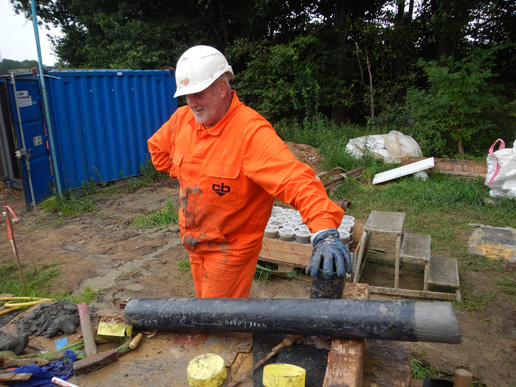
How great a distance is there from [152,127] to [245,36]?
5294mm

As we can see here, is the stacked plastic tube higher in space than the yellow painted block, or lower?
lower

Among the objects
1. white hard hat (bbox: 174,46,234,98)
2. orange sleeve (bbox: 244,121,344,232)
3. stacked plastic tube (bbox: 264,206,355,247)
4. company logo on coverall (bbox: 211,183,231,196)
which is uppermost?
white hard hat (bbox: 174,46,234,98)

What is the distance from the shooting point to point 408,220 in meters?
6.23

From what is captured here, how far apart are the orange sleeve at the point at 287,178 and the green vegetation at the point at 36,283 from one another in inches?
108

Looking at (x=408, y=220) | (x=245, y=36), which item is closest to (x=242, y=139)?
(x=408, y=220)

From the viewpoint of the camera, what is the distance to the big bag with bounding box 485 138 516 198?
6.47 m

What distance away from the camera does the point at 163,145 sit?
290cm

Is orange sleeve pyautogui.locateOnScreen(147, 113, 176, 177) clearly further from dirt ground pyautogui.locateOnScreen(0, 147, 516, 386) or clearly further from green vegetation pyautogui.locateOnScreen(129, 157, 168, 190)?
green vegetation pyautogui.locateOnScreen(129, 157, 168, 190)

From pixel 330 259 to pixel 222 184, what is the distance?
832 millimetres

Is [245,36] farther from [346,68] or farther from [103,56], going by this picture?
[103,56]

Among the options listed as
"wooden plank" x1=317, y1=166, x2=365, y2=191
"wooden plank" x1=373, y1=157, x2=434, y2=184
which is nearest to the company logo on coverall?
"wooden plank" x1=317, y1=166, x2=365, y2=191

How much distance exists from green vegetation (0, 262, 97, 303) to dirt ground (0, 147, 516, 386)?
0.27 ft

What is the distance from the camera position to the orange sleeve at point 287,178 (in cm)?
190

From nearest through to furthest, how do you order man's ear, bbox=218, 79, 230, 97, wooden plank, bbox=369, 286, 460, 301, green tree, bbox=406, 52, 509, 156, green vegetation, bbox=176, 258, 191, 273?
man's ear, bbox=218, 79, 230, 97, wooden plank, bbox=369, 286, 460, 301, green vegetation, bbox=176, 258, 191, 273, green tree, bbox=406, 52, 509, 156
